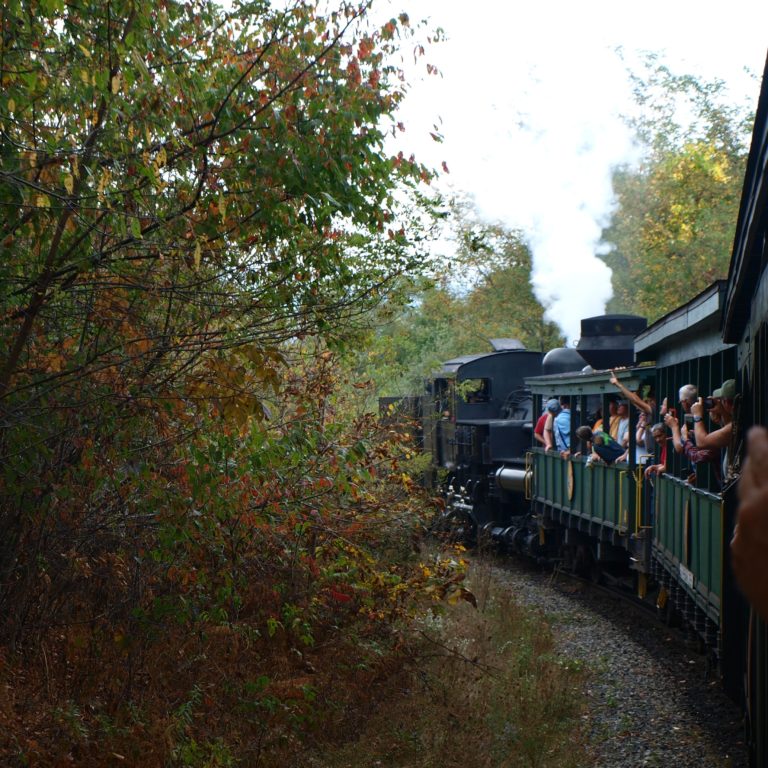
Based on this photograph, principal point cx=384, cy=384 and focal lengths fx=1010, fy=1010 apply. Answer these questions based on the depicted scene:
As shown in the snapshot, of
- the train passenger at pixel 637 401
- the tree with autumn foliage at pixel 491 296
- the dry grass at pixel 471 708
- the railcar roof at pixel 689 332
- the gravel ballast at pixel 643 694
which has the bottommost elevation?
the gravel ballast at pixel 643 694

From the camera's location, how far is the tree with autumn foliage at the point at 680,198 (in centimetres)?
2728

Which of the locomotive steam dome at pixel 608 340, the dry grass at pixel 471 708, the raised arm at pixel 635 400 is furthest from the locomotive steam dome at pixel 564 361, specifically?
the dry grass at pixel 471 708

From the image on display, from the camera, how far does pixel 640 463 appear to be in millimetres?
12031

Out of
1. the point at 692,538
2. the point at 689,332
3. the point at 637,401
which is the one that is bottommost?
the point at 692,538

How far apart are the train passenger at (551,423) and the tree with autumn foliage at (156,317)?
9.74 metres

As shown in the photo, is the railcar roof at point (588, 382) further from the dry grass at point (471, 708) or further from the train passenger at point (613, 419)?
the dry grass at point (471, 708)

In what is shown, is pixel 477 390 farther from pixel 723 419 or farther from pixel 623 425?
pixel 723 419

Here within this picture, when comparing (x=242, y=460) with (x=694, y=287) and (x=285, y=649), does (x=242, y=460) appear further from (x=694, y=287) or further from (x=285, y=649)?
(x=694, y=287)

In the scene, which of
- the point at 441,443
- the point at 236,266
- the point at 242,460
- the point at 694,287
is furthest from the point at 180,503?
the point at 694,287

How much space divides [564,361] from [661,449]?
7.51 m

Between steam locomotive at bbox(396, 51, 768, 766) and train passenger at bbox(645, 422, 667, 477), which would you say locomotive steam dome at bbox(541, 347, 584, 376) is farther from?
train passenger at bbox(645, 422, 667, 477)

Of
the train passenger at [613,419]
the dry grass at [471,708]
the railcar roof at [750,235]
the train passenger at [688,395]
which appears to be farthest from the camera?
the train passenger at [613,419]

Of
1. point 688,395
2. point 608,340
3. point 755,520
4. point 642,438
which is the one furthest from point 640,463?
point 755,520

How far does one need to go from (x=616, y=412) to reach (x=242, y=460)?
8.35 m
